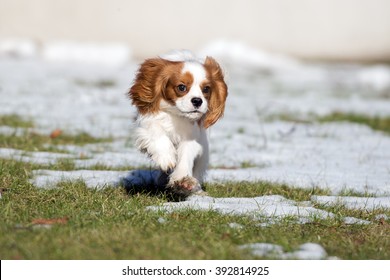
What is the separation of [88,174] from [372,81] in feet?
55.0

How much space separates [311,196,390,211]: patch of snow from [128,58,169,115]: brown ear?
1596mm

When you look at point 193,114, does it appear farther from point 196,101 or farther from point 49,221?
point 49,221

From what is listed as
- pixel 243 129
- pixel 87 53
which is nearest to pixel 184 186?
pixel 243 129

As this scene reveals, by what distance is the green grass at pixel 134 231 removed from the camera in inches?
158

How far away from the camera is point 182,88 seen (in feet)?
17.3

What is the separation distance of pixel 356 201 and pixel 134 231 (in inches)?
91.4

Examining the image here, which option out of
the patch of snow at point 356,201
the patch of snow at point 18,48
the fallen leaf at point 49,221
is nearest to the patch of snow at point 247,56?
the patch of snow at point 18,48

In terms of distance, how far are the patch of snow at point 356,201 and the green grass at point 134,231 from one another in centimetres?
23

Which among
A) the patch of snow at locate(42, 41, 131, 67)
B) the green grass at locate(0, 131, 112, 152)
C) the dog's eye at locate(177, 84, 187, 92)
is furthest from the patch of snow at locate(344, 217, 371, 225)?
the patch of snow at locate(42, 41, 131, 67)

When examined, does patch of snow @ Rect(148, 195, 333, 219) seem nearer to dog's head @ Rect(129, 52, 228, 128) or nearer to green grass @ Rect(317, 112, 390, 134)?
dog's head @ Rect(129, 52, 228, 128)

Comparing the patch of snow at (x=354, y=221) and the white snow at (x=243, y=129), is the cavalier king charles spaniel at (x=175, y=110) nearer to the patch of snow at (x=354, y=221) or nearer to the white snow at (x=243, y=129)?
the white snow at (x=243, y=129)

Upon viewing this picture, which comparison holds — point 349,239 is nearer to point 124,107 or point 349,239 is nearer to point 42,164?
point 42,164

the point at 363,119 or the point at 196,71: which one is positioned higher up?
the point at 196,71

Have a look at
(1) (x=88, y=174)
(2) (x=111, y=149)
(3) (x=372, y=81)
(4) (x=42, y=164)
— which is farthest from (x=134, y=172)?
(3) (x=372, y=81)
